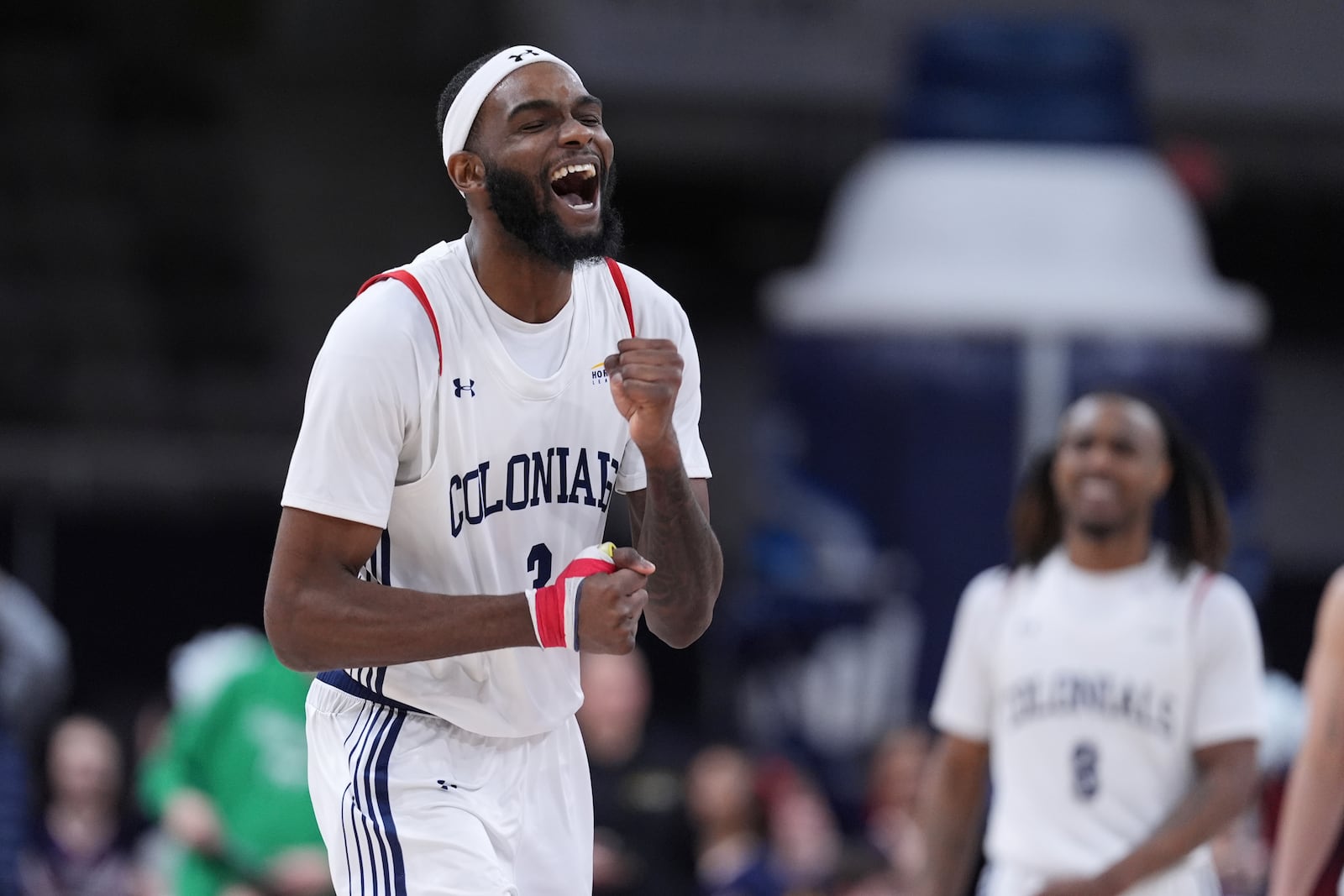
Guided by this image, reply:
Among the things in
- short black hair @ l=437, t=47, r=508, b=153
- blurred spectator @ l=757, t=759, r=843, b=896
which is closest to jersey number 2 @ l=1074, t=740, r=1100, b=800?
short black hair @ l=437, t=47, r=508, b=153

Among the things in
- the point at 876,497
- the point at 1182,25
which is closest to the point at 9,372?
the point at 876,497

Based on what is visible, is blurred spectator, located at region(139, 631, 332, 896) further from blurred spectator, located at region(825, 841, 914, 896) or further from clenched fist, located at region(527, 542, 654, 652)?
clenched fist, located at region(527, 542, 654, 652)

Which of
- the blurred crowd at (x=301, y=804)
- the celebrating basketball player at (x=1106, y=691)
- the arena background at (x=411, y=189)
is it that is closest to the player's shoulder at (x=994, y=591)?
the celebrating basketball player at (x=1106, y=691)

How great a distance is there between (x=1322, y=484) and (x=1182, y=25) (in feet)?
16.5

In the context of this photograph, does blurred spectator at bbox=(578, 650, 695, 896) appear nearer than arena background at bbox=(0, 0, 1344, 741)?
Yes

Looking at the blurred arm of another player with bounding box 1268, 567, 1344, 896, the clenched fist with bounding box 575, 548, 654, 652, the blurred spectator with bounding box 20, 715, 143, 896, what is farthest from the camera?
the blurred spectator with bounding box 20, 715, 143, 896

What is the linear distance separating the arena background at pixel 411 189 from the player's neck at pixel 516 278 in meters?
7.57

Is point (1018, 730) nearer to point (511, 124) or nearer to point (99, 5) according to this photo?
point (511, 124)

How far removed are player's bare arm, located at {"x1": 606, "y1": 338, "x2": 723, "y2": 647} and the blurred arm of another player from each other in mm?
1294

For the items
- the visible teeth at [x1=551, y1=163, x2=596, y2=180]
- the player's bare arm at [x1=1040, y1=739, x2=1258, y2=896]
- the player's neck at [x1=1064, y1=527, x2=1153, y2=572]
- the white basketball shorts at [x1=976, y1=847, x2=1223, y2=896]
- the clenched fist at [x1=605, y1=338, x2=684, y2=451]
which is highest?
the visible teeth at [x1=551, y1=163, x2=596, y2=180]

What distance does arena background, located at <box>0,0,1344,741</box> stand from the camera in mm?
13211

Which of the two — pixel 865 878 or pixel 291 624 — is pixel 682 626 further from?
pixel 865 878

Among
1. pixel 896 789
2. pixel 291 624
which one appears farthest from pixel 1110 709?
pixel 896 789

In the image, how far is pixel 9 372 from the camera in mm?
14031
